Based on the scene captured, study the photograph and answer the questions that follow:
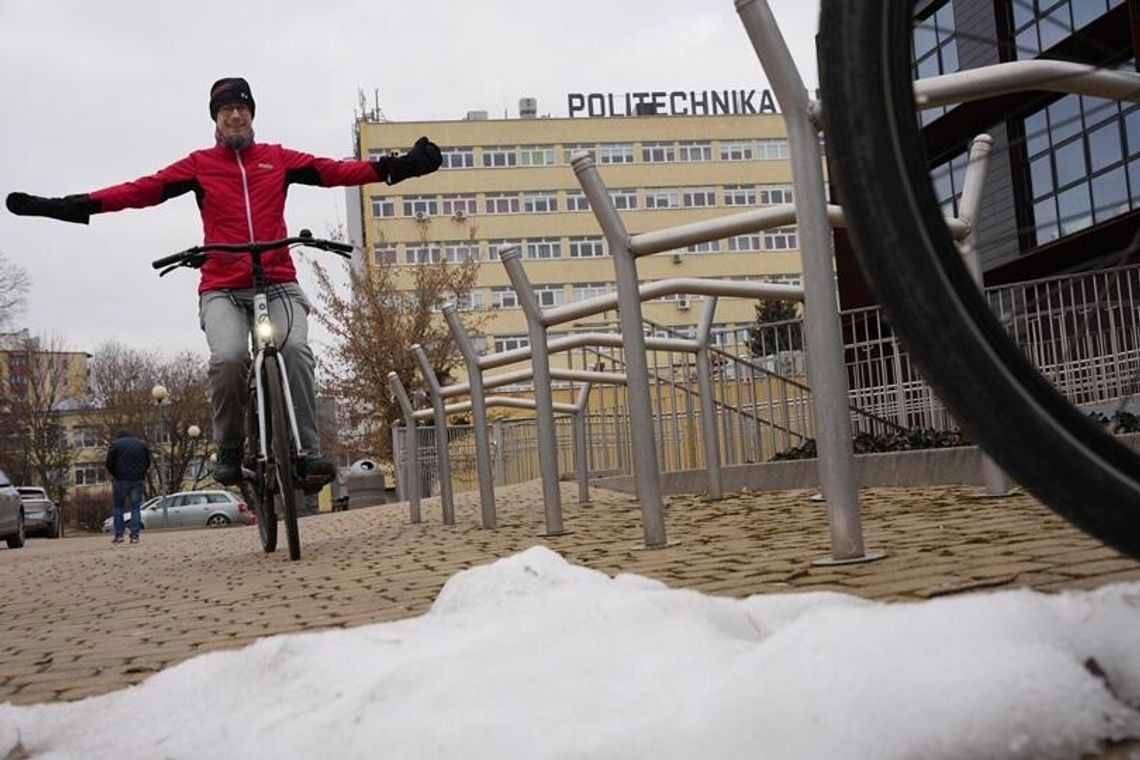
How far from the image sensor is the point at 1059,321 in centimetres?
228

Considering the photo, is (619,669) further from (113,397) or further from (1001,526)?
(113,397)

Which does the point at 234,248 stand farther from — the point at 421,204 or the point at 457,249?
the point at 421,204

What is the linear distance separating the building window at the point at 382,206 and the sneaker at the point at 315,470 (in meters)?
67.4

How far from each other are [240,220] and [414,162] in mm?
1259

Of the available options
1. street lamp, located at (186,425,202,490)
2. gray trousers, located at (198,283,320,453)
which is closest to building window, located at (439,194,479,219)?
street lamp, located at (186,425,202,490)

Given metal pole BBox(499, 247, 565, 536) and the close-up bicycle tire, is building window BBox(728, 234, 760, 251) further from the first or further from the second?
the close-up bicycle tire

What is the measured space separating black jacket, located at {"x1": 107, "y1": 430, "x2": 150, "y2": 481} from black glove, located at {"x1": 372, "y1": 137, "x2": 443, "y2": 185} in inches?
644

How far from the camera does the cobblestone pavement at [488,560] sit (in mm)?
2961

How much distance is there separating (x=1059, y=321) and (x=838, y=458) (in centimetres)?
122

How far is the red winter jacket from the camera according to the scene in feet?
23.0

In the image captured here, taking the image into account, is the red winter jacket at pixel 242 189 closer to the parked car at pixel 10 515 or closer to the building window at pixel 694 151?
the parked car at pixel 10 515

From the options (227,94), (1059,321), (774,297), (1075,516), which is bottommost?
(1075,516)

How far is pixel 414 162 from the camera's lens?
6461mm

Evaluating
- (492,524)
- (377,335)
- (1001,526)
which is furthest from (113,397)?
(1001,526)
